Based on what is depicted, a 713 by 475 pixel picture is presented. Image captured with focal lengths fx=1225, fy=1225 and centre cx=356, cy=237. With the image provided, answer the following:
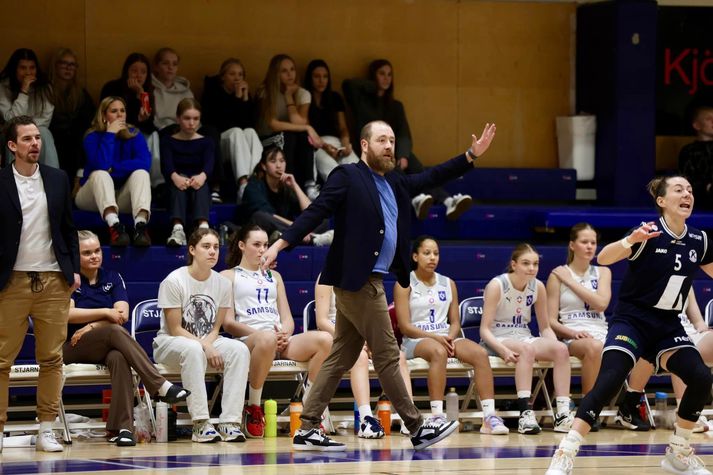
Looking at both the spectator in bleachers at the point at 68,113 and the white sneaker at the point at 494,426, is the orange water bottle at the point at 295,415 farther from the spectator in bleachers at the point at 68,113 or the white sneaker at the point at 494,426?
the spectator in bleachers at the point at 68,113

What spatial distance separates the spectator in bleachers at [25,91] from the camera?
34.6 ft

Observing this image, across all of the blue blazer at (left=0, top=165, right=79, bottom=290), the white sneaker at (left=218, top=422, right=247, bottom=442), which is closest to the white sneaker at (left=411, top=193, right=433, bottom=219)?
the white sneaker at (left=218, top=422, right=247, bottom=442)

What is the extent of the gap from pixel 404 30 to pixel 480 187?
1848 millimetres

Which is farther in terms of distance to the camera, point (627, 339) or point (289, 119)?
point (289, 119)

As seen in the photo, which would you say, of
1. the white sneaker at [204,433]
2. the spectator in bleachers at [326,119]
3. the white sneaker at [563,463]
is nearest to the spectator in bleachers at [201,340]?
the white sneaker at [204,433]

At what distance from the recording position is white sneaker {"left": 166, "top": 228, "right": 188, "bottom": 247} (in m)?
10.0

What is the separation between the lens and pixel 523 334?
30.9ft

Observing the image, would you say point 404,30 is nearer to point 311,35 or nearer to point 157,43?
point 311,35

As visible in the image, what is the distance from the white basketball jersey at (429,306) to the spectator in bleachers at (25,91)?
353 centimetres

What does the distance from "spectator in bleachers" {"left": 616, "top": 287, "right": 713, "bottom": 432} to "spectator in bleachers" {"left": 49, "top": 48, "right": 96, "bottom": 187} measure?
5135 millimetres

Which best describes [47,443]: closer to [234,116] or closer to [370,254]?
[370,254]

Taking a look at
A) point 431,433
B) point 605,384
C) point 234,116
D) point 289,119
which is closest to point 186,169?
point 234,116

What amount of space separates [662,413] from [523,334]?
4.00ft

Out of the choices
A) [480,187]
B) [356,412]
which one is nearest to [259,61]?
[480,187]
